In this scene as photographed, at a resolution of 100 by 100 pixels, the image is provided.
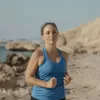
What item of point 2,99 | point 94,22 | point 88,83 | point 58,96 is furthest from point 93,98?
point 94,22

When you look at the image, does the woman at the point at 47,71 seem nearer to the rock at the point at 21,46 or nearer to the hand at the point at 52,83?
the hand at the point at 52,83

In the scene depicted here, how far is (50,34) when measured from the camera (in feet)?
10.6

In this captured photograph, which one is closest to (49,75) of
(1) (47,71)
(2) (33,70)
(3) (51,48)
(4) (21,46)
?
(1) (47,71)

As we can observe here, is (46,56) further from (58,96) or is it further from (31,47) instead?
(31,47)

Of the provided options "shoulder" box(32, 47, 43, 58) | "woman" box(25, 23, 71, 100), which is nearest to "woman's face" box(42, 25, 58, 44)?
"woman" box(25, 23, 71, 100)

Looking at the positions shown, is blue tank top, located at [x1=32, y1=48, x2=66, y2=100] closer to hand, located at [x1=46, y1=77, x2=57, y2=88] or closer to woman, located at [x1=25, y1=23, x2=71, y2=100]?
woman, located at [x1=25, y1=23, x2=71, y2=100]

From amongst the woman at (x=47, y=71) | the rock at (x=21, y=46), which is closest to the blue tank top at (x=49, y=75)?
the woman at (x=47, y=71)

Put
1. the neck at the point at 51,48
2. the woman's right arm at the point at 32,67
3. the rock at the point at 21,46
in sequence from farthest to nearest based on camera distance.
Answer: the rock at the point at 21,46 < the neck at the point at 51,48 < the woman's right arm at the point at 32,67

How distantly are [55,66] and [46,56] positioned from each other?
0.12 m

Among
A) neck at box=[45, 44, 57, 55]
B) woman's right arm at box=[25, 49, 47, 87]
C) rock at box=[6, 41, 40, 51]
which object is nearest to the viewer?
woman's right arm at box=[25, 49, 47, 87]

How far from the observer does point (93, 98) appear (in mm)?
8195

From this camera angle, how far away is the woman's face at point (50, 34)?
3.23 metres

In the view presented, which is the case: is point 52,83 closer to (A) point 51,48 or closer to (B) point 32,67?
(B) point 32,67

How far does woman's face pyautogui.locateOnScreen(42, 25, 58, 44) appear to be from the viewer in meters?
3.23
